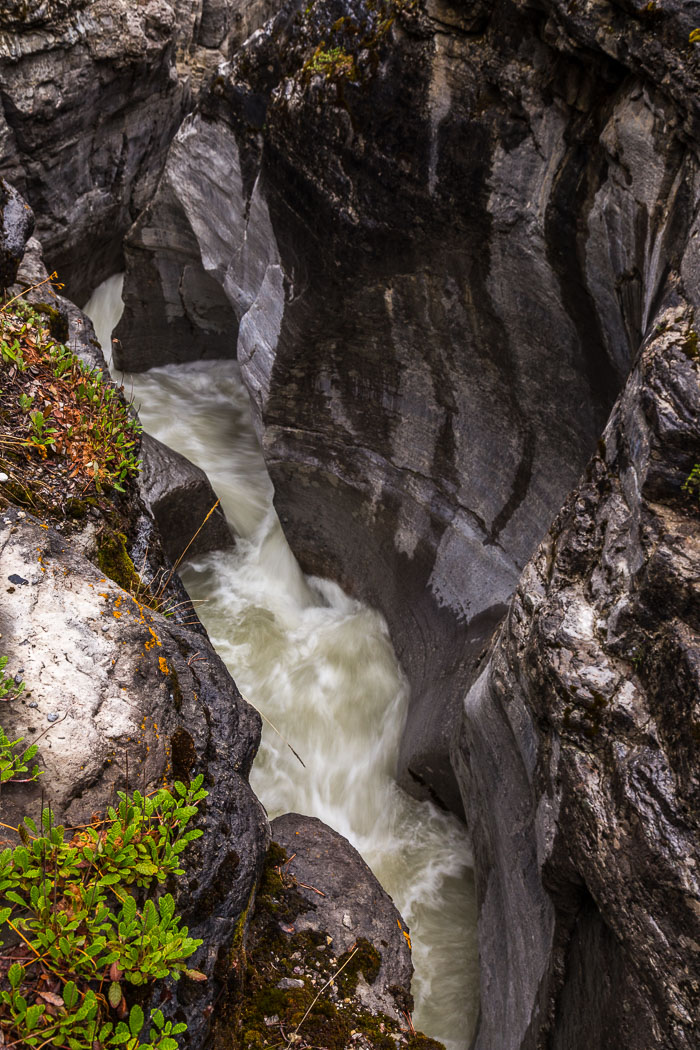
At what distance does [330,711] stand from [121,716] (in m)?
3.67

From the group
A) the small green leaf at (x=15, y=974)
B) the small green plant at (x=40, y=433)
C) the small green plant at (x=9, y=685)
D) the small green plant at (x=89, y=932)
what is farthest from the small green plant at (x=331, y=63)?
the small green leaf at (x=15, y=974)

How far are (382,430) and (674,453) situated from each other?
12.7 feet

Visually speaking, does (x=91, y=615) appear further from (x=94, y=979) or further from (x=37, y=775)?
(x=94, y=979)

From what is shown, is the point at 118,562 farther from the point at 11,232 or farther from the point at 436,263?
the point at 436,263

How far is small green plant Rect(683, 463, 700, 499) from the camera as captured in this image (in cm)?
285

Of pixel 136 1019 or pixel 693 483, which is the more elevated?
pixel 693 483

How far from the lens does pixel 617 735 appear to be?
2.96 meters

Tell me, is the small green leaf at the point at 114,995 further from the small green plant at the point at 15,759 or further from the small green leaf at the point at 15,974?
the small green plant at the point at 15,759

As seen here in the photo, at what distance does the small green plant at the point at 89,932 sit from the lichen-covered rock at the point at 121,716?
165 mm

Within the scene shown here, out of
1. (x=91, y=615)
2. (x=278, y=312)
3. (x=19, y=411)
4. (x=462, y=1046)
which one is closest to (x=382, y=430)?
(x=278, y=312)

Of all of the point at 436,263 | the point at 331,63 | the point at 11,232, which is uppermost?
the point at 331,63

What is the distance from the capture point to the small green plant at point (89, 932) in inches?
89.8

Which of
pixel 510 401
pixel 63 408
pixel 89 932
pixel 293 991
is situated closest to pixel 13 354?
pixel 63 408

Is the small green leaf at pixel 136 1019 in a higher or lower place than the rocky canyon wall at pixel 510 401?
lower
